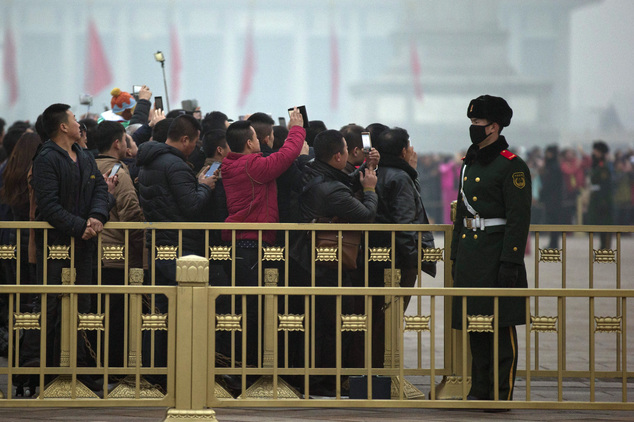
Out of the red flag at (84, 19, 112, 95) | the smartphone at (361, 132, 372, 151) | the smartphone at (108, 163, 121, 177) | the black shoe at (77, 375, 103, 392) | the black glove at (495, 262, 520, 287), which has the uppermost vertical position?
the red flag at (84, 19, 112, 95)

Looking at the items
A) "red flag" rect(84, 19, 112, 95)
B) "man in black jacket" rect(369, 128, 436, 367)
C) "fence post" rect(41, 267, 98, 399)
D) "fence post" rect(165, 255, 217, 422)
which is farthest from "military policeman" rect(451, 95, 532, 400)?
"red flag" rect(84, 19, 112, 95)

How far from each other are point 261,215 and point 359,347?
0.99 metres

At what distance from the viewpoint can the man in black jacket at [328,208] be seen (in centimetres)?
608

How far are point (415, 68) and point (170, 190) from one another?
207ft

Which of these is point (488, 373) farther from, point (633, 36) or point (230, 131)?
point (633, 36)

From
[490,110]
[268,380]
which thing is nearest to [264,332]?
[268,380]

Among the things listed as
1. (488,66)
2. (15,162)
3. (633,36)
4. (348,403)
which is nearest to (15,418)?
(348,403)

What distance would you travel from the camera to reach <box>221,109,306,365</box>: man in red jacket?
6109 millimetres

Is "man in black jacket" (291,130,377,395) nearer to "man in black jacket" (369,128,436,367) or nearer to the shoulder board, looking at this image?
"man in black jacket" (369,128,436,367)

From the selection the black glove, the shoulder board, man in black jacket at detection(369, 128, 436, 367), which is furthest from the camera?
man in black jacket at detection(369, 128, 436, 367)

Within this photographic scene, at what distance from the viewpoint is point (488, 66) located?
221 ft

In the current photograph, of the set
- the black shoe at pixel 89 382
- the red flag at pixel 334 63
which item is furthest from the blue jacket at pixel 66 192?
the red flag at pixel 334 63

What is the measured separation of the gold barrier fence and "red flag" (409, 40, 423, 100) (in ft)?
195

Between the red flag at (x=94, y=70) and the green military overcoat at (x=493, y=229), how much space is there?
5602cm
